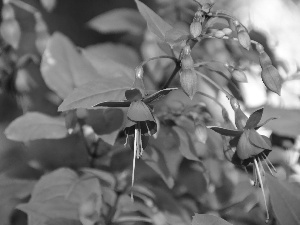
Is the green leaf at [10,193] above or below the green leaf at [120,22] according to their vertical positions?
below

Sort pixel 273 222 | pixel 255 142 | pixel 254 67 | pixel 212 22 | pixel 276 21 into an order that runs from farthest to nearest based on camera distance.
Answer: pixel 276 21 → pixel 254 67 → pixel 273 222 → pixel 212 22 → pixel 255 142

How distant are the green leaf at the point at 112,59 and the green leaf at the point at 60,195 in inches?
11.0

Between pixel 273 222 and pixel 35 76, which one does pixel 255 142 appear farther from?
pixel 35 76

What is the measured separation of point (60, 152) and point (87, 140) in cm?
20

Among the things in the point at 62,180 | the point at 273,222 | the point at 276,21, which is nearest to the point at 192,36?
the point at 62,180

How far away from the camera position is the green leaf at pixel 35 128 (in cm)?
142

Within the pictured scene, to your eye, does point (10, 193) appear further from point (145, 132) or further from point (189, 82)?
point (189, 82)

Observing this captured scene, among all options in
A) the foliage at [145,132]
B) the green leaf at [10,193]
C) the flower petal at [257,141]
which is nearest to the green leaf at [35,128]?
the foliage at [145,132]

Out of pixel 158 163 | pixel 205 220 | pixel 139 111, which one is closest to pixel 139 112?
pixel 139 111

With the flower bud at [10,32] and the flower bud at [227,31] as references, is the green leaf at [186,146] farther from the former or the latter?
the flower bud at [10,32]

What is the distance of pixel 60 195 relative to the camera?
1.36m

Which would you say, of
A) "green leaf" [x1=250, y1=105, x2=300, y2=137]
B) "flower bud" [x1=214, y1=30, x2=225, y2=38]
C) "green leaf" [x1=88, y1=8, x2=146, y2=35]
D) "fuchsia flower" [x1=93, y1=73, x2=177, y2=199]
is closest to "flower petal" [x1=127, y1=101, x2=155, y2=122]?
"fuchsia flower" [x1=93, y1=73, x2=177, y2=199]

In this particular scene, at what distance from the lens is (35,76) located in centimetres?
201

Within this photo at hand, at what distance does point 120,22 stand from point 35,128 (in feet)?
1.64
